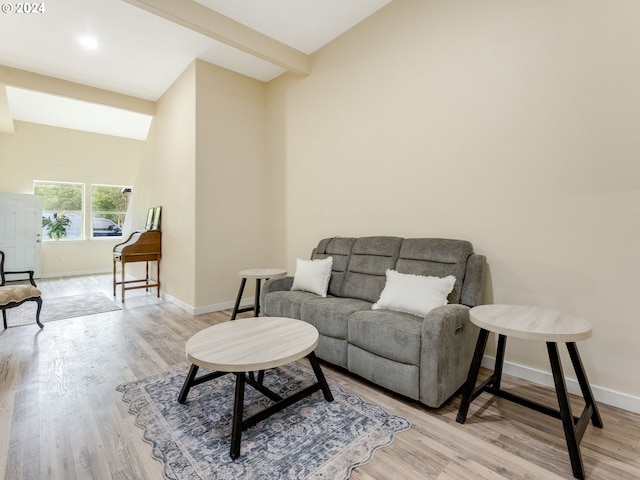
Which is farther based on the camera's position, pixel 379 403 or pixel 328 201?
pixel 328 201

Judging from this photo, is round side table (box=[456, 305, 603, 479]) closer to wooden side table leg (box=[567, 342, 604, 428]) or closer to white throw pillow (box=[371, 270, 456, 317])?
wooden side table leg (box=[567, 342, 604, 428])

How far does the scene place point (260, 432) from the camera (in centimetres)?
171

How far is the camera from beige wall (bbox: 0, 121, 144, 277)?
6402 millimetres

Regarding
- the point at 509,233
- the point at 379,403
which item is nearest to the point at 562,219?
the point at 509,233

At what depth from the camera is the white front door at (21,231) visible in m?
6.16

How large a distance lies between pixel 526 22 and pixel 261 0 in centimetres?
225

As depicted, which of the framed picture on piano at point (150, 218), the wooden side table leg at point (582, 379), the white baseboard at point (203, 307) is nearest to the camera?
the wooden side table leg at point (582, 379)

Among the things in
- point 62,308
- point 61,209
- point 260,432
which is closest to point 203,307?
point 62,308

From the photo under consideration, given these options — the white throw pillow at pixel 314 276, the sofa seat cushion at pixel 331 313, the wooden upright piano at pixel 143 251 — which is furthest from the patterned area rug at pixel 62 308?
the sofa seat cushion at pixel 331 313

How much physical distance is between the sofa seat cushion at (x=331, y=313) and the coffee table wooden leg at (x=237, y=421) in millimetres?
962

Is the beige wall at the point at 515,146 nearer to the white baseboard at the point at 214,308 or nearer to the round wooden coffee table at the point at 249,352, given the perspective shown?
the round wooden coffee table at the point at 249,352

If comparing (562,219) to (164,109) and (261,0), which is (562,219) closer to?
(261,0)

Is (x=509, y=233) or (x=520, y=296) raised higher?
(x=509, y=233)

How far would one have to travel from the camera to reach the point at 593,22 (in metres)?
1.98
